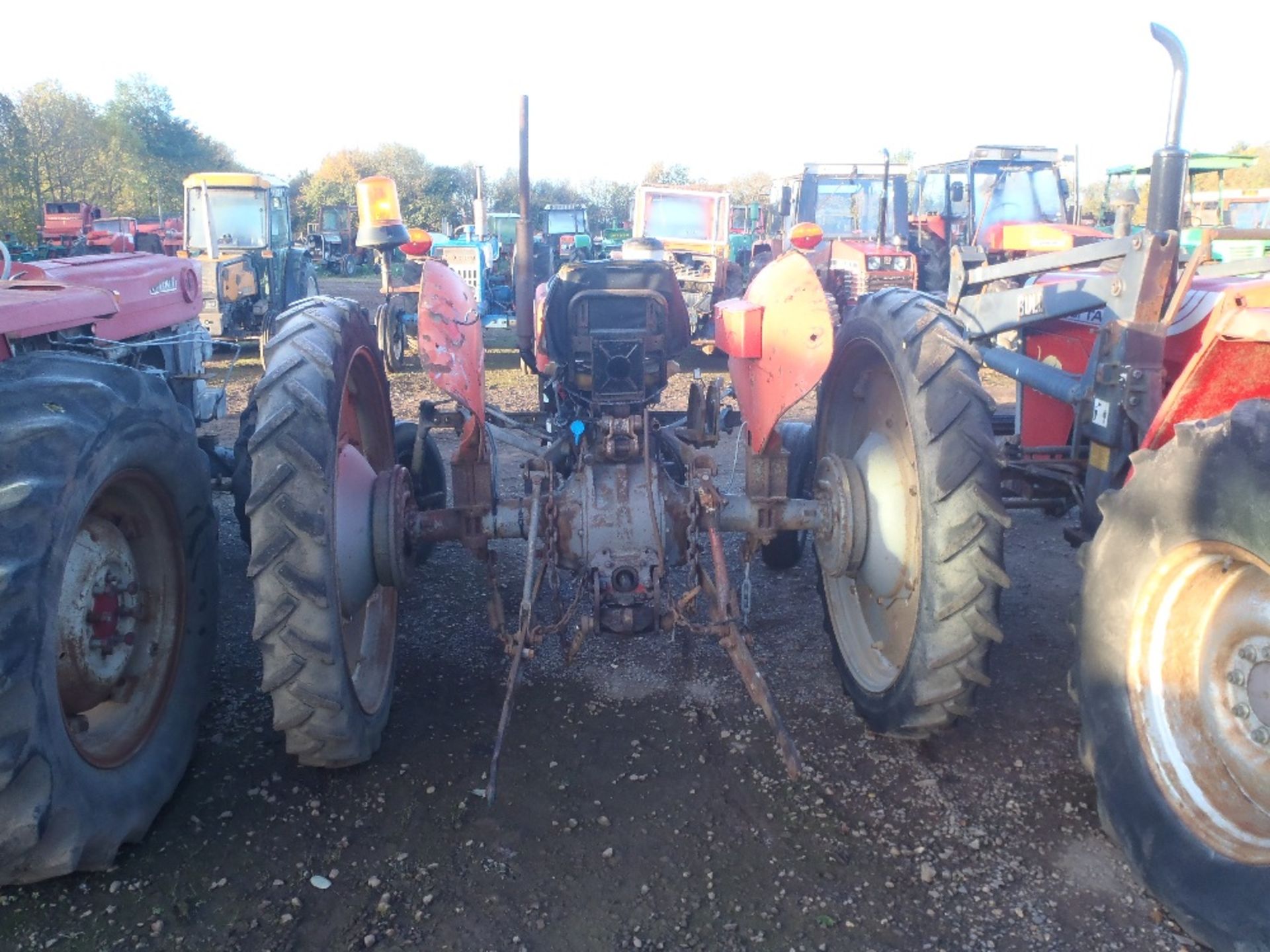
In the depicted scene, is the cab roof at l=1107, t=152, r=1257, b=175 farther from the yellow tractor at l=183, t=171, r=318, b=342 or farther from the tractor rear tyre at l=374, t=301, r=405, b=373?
the yellow tractor at l=183, t=171, r=318, b=342

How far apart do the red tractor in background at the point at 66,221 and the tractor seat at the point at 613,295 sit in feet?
70.6

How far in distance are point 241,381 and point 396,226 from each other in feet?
8.74

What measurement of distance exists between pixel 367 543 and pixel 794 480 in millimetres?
2173

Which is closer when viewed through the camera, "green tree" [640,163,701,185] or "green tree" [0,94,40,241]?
"green tree" [0,94,40,241]

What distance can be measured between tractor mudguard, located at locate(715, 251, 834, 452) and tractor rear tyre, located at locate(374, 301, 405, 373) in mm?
7664

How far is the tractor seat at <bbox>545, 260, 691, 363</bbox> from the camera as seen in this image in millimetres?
4027

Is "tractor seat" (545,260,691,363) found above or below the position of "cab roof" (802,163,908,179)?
below

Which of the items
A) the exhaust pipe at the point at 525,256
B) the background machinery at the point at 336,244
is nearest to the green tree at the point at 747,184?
the background machinery at the point at 336,244

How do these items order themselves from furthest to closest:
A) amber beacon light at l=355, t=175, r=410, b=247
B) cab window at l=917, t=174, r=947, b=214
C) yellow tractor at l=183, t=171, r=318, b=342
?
yellow tractor at l=183, t=171, r=318, b=342 < cab window at l=917, t=174, r=947, b=214 < amber beacon light at l=355, t=175, r=410, b=247

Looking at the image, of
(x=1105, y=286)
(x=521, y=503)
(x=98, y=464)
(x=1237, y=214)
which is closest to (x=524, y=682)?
(x=521, y=503)

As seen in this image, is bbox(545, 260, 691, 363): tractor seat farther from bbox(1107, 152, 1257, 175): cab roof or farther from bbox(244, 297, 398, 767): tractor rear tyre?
bbox(1107, 152, 1257, 175): cab roof

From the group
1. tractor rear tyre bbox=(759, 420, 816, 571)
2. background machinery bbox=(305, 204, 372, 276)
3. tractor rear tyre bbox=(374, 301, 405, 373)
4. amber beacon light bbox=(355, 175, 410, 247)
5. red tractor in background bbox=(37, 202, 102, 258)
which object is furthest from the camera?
background machinery bbox=(305, 204, 372, 276)

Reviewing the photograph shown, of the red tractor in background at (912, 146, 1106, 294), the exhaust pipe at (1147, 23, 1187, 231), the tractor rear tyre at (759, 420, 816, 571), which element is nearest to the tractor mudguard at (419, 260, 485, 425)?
the tractor rear tyre at (759, 420, 816, 571)

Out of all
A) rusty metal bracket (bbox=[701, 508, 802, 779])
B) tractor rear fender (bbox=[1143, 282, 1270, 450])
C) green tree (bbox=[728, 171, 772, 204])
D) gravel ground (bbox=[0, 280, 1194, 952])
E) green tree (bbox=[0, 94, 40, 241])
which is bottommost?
gravel ground (bbox=[0, 280, 1194, 952])
